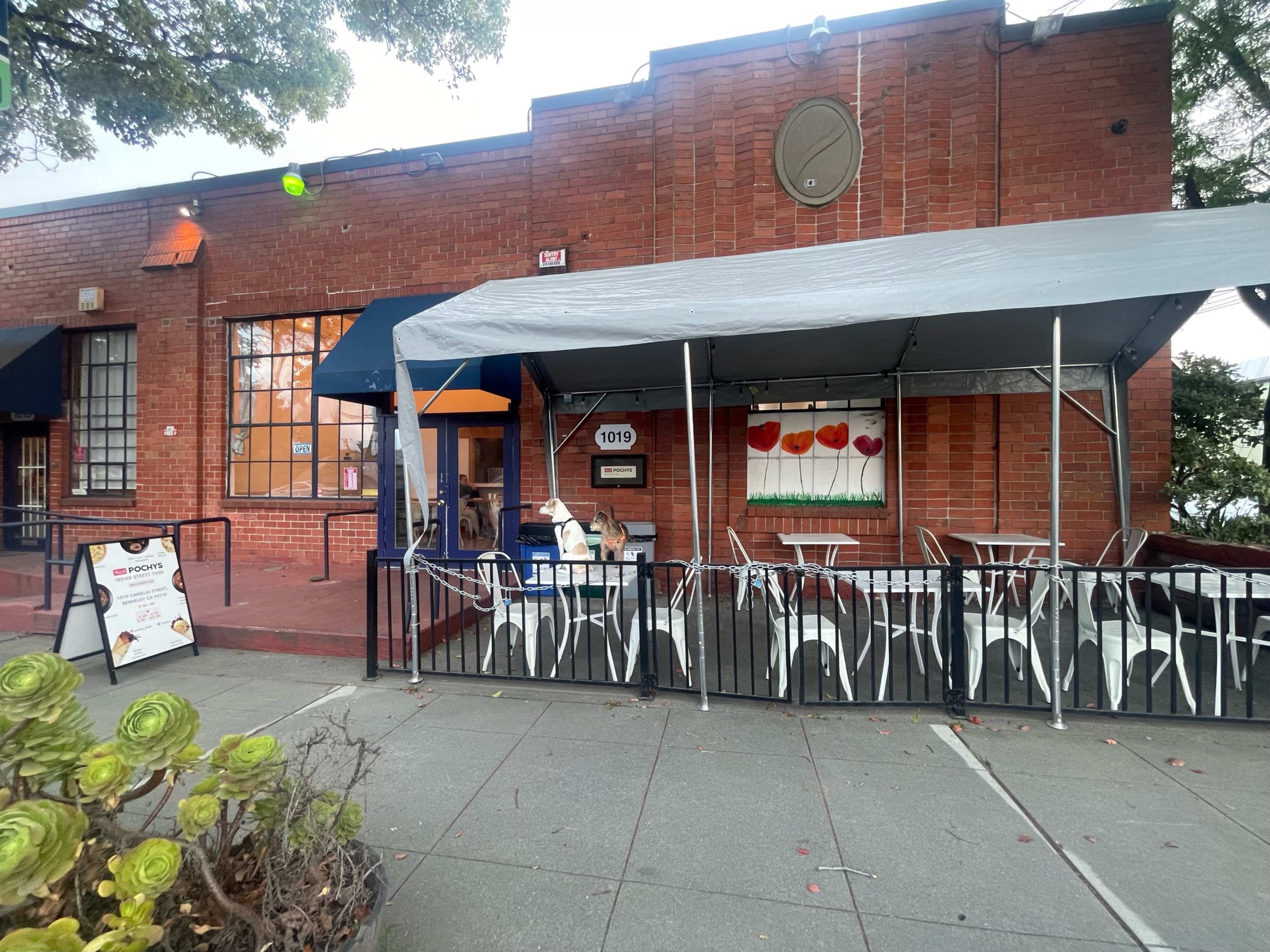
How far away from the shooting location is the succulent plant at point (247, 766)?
151 cm

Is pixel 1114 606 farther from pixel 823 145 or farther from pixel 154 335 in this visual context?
pixel 154 335

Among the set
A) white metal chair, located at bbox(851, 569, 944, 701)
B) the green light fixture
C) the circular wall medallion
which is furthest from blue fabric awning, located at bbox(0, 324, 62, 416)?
white metal chair, located at bbox(851, 569, 944, 701)

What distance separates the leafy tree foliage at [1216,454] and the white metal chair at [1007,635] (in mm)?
3018

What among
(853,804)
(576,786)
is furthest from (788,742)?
(576,786)

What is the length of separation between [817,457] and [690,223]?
3439mm

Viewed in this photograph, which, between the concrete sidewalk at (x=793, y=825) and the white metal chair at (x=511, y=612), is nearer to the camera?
the concrete sidewalk at (x=793, y=825)

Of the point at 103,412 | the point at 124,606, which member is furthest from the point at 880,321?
the point at 103,412

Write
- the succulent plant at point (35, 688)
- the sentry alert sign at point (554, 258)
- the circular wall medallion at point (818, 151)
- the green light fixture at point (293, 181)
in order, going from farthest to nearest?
the green light fixture at point (293, 181), the sentry alert sign at point (554, 258), the circular wall medallion at point (818, 151), the succulent plant at point (35, 688)

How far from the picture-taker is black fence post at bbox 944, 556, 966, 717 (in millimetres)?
3486

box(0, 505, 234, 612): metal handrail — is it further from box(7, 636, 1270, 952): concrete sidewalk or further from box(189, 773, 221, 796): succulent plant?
box(189, 773, 221, 796): succulent plant

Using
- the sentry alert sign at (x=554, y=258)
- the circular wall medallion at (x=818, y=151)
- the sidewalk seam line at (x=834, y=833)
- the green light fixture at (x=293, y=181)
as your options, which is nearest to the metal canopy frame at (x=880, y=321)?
the sidewalk seam line at (x=834, y=833)

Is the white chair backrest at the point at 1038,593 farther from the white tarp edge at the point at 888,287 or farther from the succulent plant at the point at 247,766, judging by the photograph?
the succulent plant at the point at 247,766

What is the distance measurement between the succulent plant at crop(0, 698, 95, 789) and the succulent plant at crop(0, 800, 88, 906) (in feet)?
0.40

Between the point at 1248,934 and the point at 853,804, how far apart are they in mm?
1320
